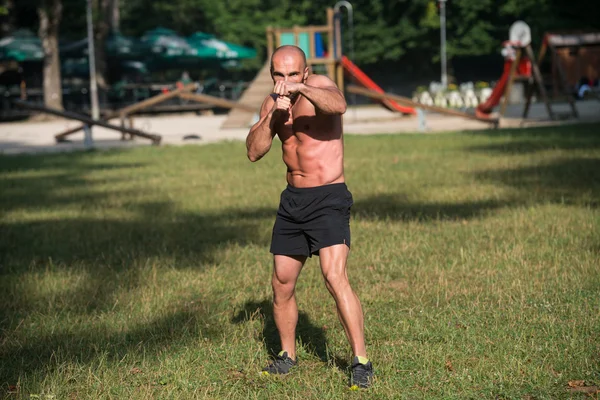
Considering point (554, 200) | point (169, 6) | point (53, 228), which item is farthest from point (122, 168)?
point (169, 6)

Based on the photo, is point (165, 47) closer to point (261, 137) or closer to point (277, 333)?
point (277, 333)

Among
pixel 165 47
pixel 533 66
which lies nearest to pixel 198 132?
pixel 533 66

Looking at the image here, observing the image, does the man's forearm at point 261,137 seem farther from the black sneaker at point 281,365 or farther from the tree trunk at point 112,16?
the tree trunk at point 112,16

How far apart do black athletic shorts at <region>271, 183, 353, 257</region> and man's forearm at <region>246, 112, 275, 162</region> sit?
0.27 m

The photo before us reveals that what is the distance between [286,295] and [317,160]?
776 millimetres

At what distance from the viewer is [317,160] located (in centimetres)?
517

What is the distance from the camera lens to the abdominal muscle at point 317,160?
203 inches

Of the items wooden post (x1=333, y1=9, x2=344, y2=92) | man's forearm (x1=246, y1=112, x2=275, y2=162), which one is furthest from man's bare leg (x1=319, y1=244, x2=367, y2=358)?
wooden post (x1=333, y1=9, x2=344, y2=92)

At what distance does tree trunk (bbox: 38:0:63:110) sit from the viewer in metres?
42.9

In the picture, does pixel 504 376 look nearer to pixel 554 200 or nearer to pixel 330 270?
pixel 330 270

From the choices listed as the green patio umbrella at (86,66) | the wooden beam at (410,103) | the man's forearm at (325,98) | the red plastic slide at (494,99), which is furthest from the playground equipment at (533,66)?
the man's forearm at (325,98)

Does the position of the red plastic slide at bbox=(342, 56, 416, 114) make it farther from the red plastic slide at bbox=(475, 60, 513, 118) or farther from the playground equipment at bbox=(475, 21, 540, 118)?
the playground equipment at bbox=(475, 21, 540, 118)

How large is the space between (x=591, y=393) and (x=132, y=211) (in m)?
8.41

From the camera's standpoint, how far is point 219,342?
612 cm
